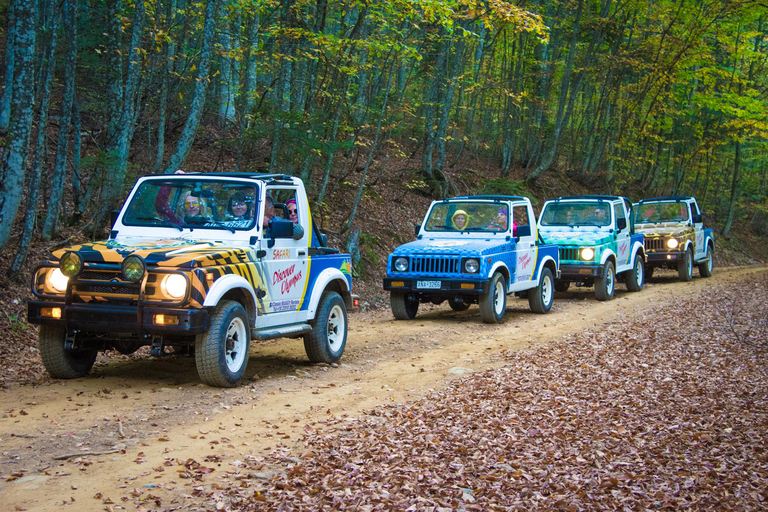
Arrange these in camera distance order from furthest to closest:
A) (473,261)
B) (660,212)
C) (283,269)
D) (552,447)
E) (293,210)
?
(660,212)
(473,261)
(293,210)
(283,269)
(552,447)

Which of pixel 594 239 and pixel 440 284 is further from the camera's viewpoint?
pixel 594 239

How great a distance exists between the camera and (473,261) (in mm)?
11281

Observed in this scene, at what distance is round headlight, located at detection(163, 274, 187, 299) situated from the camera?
243 inches

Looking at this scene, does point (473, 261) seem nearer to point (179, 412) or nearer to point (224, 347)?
point (224, 347)

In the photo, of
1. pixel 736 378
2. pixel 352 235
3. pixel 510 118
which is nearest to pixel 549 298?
pixel 352 235

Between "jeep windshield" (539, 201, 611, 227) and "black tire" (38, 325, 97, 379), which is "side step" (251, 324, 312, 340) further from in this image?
"jeep windshield" (539, 201, 611, 227)

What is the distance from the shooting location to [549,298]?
1354 centimetres

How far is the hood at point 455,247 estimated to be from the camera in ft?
37.7

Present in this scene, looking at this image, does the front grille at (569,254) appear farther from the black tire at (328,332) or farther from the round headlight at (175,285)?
the round headlight at (175,285)

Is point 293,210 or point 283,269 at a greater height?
point 293,210

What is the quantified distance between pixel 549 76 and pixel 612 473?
87.5 ft

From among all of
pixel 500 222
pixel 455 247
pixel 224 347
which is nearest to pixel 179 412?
pixel 224 347

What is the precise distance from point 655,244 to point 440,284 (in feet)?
33.6

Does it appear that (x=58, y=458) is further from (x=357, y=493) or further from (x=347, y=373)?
→ (x=347, y=373)
